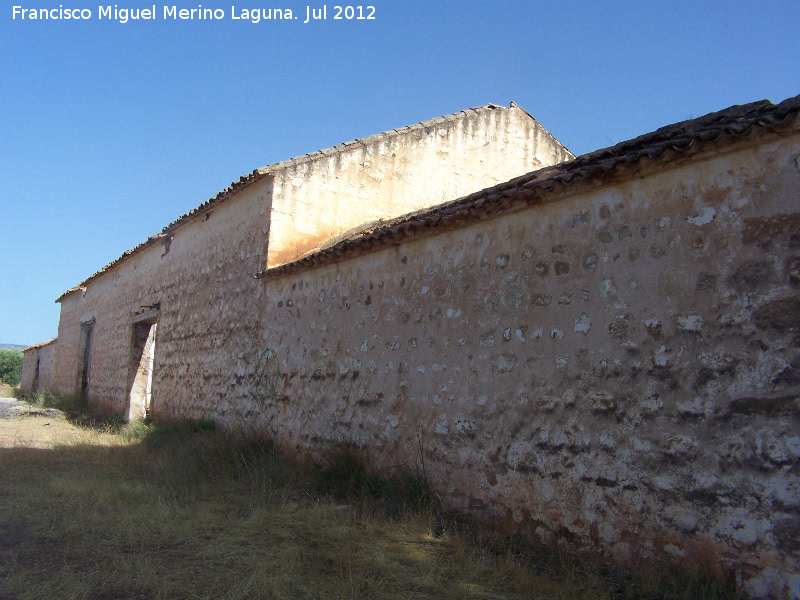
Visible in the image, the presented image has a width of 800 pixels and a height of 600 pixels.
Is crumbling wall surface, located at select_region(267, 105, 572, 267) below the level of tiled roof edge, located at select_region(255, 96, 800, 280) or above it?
above

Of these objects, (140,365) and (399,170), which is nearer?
(399,170)

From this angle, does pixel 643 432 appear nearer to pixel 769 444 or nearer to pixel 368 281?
pixel 769 444

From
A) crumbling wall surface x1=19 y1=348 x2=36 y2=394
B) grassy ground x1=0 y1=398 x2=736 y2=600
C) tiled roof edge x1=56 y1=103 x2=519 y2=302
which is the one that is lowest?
grassy ground x1=0 y1=398 x2=736 y2=600

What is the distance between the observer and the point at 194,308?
1272 centimetres

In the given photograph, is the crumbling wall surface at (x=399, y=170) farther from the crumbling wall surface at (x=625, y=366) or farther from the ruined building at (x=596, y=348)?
the crumbling wall surface at (x=625, y=366)

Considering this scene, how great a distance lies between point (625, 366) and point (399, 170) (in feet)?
26.5

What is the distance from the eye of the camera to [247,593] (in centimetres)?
406

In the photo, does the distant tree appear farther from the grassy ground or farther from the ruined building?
the ruined building

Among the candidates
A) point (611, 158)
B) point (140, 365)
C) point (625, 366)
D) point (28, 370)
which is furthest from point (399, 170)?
point (28, 370)

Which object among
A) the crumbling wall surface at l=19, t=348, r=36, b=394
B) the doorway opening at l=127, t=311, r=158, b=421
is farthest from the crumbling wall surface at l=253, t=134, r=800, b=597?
the crumbling wall surface at l=19, t=348, r=36, b=394

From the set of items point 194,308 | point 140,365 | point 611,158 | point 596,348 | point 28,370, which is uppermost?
point 611,158

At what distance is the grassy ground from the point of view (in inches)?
163

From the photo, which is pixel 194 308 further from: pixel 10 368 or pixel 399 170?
pixel 10 368

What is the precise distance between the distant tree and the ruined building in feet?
136
